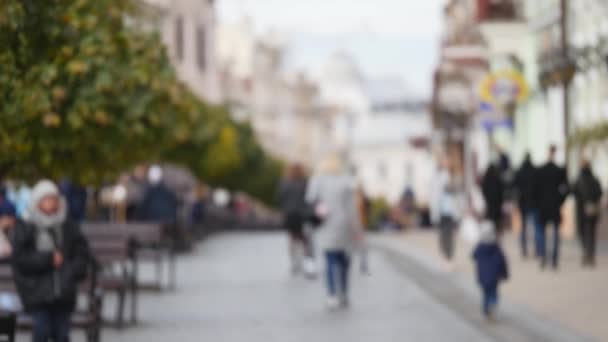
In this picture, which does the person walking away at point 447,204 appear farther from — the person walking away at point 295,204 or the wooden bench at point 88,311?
the wooden bench at point 88,311

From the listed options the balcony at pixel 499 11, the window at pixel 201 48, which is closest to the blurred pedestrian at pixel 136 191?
the balcony at pixel 499 11

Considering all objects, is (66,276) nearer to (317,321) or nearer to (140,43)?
(317,321)

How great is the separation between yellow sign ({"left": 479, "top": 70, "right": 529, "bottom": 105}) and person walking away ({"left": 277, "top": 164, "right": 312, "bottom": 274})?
266 inches

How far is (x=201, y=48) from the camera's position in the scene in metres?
82.9

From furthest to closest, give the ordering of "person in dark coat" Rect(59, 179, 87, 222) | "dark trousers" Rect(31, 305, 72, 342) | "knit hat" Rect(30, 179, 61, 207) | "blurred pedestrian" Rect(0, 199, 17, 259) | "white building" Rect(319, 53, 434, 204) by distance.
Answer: "white building" Rect(319, 53, 434, 204) → "person in dark coat" Rect(59, 179, 87, 222) → "blurred pedestrian" Rect(0, 199, 17, 259) → "dark trousers" Rect(31, 305, 72, 342) → "knit hat" Rect(30, 179, 61, 207)

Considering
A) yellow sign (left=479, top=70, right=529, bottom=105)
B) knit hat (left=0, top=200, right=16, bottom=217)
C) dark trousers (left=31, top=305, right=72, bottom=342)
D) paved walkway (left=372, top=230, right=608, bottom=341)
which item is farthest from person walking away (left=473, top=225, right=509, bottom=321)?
yellow sign (left=479, top=70, right=529, bottom=105)

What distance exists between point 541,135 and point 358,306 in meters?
32.4

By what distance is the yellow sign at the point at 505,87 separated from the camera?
38.0 m

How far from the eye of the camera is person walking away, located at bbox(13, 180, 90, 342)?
1480 centimetres

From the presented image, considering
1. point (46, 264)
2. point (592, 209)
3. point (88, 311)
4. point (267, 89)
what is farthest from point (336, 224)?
point (267, 89)

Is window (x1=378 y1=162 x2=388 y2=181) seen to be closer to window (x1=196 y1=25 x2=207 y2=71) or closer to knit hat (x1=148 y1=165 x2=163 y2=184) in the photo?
window (x1=196 y1=25 x2=207 y2=71)

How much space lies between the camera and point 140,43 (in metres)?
23.2

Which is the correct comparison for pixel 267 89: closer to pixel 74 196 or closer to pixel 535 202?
pixel 74 196

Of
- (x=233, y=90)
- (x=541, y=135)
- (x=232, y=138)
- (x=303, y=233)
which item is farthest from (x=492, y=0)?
(x=233, y=90)
